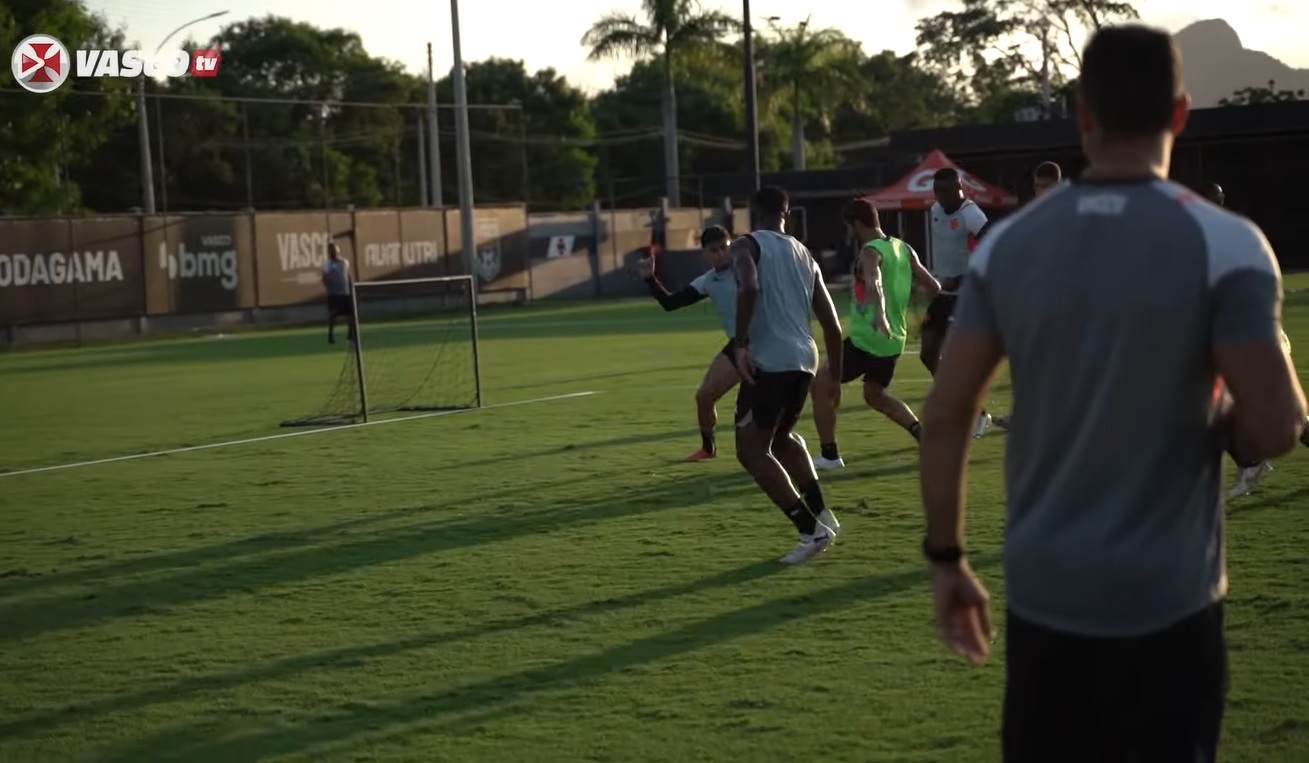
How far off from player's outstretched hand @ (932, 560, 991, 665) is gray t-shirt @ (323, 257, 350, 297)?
95.0ft

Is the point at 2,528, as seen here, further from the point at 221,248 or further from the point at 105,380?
the point at 221,248

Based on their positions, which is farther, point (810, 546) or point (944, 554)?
point (810, 546)

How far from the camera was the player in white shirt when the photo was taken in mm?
14062

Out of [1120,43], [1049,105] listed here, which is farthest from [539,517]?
[1049,105]

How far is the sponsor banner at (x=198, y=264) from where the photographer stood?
40.4 m

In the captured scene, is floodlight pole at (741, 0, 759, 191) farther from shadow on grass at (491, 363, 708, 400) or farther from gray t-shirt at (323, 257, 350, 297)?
shadow on grass at (491, 363, 708, 400)

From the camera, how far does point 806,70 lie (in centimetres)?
7356

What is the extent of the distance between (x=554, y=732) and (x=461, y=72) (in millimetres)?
41332

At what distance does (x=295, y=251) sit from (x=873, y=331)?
32.8m

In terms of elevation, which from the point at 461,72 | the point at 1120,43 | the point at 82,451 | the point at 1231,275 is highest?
the point at 461,72

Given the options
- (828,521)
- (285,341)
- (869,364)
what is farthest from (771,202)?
(285,341)

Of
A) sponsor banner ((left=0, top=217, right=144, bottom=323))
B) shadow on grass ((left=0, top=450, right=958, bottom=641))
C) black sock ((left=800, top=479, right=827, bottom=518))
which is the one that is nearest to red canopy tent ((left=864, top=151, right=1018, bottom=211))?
sponsor banner ((left=0, top=217, right=144, bottom=323))

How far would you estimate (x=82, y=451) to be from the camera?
17359 mm

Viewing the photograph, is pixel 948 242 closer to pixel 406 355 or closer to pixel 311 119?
pixel 406 355
